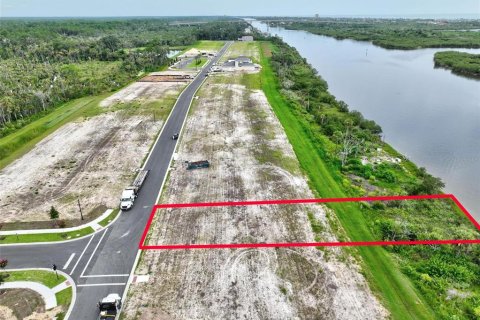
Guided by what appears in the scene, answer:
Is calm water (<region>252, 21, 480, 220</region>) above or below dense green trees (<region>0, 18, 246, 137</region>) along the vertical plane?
below

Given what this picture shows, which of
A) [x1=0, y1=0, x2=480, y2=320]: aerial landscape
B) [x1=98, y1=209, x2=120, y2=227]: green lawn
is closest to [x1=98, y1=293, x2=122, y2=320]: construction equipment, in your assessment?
[x1=0, y1=0, x2=480, y2=320]: aerial landscape

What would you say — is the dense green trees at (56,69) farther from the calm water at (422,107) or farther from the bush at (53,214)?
the calm water at (422,107)

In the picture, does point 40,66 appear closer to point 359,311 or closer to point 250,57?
point 250,57

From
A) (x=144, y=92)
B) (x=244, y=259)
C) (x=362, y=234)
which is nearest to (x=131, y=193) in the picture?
(x=244, y=259)

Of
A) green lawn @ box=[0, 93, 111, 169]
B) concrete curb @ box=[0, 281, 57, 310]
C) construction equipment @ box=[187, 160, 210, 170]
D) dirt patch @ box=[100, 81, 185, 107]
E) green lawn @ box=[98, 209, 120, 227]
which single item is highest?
dirt patch @ box=[100, 81, 185, 107]

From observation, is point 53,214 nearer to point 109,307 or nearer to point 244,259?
point 109,307

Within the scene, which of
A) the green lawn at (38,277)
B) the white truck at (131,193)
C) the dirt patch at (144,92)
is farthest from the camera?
the dirt patch at (144,92)

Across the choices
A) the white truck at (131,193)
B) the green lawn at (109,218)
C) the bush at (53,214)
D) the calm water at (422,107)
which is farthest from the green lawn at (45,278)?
the calm water at (422,107)

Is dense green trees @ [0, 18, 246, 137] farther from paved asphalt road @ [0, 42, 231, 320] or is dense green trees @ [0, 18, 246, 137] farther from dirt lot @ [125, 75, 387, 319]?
dirt lot @ [125, 75, 387, 319]
